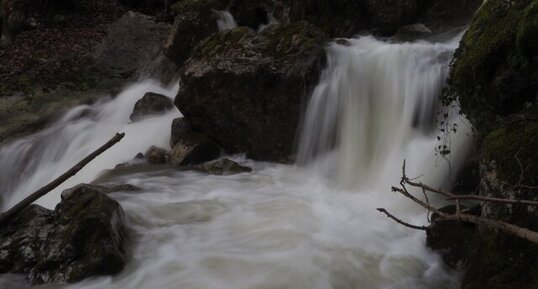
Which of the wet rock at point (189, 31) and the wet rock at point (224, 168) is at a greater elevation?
the wet rock at point (189, 31)

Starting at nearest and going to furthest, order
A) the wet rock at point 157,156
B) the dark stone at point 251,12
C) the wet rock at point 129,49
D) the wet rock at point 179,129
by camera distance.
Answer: the wet rock at point 157,156, the wet rock at point 179,129, the dark stone at point 251,12, the wet rock at point 129,49

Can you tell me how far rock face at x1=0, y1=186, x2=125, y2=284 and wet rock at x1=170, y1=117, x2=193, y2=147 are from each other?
4232 millimetres

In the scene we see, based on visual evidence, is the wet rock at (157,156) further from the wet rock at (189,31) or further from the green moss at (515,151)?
the green moss at (515,151)

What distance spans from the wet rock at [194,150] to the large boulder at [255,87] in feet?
0.75

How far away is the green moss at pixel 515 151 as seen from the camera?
3.92m

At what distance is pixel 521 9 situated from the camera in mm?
5109

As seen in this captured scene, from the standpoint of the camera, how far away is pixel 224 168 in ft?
26.0

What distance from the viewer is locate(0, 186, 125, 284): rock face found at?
14.6 ft

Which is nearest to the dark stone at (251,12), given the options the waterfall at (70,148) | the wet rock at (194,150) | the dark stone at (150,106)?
the dark stone at (150,106)

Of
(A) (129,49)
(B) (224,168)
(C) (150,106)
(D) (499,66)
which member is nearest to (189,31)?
(C) (150,106)

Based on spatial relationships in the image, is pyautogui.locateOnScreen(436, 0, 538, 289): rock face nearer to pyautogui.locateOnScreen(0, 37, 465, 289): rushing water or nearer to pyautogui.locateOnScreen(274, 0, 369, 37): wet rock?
pyautogui.locateOnScreen(0, 37, 465, 289): rushing water

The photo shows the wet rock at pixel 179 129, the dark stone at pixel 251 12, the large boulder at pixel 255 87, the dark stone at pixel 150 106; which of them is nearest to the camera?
the large boulder at pixel 255 87

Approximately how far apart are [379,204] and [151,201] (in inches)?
118

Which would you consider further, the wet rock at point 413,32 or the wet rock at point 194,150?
the wet rock at point 413,32
